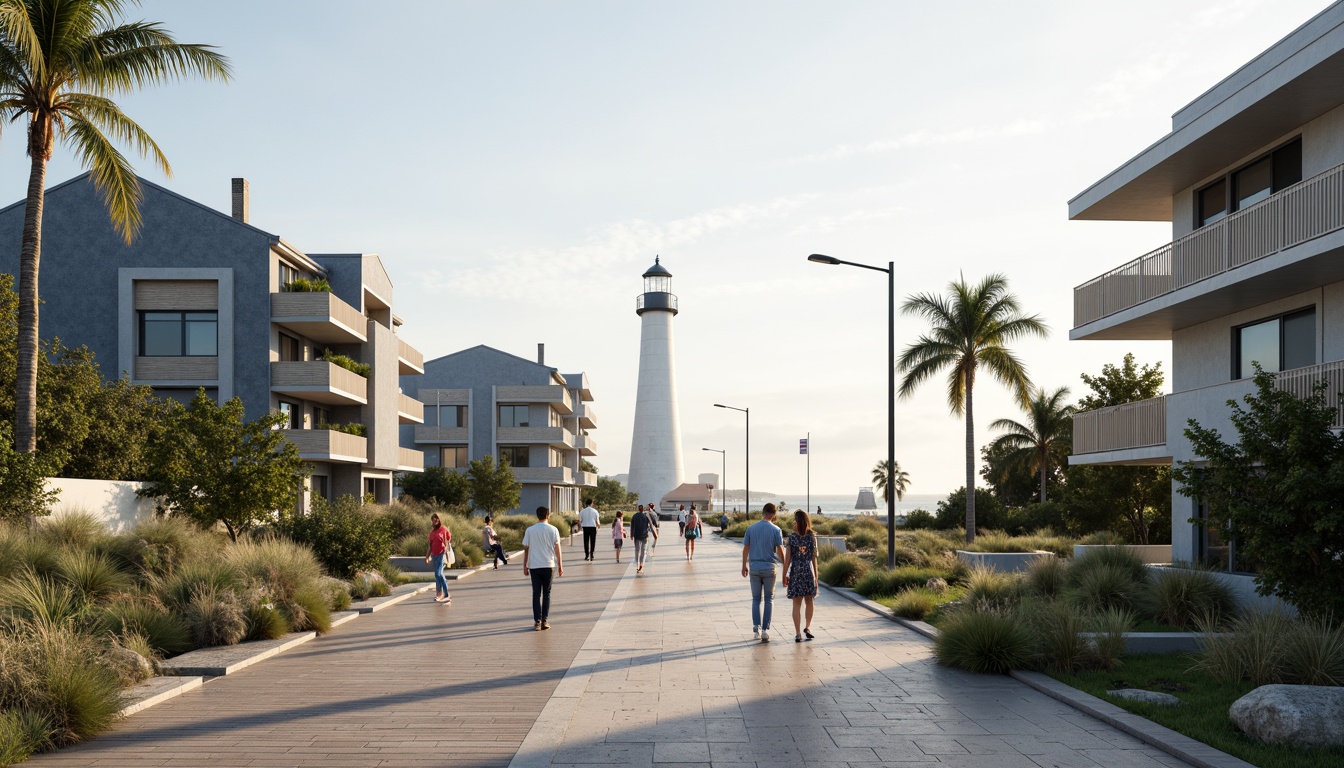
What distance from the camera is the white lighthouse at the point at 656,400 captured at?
3445 inches

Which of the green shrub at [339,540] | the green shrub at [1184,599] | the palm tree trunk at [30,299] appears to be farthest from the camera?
the green shrub at [339,540]

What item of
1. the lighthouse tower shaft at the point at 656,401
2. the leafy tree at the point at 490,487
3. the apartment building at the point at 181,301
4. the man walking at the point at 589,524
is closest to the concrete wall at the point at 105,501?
the apartment building at the point at 181,301

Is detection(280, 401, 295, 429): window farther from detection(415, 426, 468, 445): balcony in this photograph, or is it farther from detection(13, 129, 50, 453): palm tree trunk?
detection(415, 426, 468, 445): balcony

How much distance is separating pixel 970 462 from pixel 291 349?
957 inches

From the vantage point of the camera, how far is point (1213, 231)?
61.0 feet

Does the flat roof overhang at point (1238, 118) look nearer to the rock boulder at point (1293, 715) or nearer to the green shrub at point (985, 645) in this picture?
the green shrub at point (985, 645)

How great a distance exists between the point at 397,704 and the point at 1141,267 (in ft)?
58.5

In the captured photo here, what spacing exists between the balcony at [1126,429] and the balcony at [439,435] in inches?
1943

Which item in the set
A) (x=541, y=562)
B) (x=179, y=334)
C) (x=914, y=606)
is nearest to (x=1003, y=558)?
(x=914, y=606)

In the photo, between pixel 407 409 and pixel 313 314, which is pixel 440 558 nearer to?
pixel 313 314

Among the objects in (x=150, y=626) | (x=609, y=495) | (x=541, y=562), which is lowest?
(x=609, y=495)

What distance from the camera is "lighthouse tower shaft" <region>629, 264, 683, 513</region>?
8750cm

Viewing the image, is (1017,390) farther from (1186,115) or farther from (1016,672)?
(1016,672)

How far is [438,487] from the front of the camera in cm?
4819
